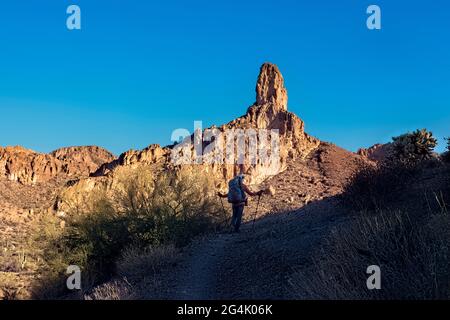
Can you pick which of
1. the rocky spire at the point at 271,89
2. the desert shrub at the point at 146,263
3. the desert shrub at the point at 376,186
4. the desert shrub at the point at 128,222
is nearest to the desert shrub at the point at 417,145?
the desert shrub at the point at 376,186

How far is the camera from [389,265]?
6461 mm

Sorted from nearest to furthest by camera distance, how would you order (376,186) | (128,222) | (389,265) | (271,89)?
1. (389,265)
2. (376,186)
3. (128,222)
4. (271,89)

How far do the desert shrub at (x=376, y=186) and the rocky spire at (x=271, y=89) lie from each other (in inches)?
2130

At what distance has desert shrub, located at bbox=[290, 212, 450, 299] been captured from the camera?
18.1ft

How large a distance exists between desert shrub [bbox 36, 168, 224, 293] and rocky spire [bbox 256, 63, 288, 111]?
1984 inches

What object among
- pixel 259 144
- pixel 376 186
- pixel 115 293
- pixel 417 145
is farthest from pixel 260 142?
pixel 115 293

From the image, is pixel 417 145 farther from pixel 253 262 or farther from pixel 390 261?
pixel 390 261

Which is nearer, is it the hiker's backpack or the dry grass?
the dry grass

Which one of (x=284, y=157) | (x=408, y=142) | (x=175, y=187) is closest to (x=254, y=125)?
(x=284, y=157)

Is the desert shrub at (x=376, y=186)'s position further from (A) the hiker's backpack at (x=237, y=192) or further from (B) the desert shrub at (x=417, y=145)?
(B) the desert shrub at (x=417, y=145)

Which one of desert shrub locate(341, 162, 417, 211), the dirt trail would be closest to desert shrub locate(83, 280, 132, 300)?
the dirt trail

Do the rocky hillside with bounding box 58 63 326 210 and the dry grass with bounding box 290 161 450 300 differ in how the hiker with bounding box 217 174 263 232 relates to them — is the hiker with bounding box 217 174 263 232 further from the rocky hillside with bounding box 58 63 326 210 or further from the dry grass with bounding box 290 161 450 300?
the rocky hillside with bounding box 58 63 326 210

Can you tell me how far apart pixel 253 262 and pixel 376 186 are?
155 inches
